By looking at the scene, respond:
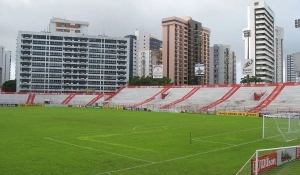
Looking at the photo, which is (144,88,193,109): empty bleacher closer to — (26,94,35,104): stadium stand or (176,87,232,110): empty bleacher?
(176,87,232,110): empty bleacher

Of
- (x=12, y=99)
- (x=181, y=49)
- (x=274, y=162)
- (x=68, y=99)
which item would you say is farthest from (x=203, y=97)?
(x=181, y=49)

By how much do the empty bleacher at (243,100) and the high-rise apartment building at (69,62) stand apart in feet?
297

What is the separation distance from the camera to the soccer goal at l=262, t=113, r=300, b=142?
91.8 feet

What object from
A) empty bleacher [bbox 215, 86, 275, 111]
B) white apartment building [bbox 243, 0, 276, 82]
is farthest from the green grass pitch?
white apartment building [bbox 243, 0, 276, 82]

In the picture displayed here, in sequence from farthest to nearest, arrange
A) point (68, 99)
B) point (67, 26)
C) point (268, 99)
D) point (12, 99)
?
1. point (67, 26)
2. point (68, 99)
3. point (12, 99)
4. point (268, 99)

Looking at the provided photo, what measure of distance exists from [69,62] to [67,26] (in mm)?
23578

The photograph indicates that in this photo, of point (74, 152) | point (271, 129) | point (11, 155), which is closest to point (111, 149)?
point (74, 152)

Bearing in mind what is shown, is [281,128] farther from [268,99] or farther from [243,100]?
[243,100]

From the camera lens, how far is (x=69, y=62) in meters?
153

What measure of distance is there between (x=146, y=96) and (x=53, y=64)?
75.8 m

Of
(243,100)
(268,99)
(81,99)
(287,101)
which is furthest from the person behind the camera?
(81,99)

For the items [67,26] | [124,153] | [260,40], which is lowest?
[124,153]

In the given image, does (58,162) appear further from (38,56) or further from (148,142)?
A: (38,56)

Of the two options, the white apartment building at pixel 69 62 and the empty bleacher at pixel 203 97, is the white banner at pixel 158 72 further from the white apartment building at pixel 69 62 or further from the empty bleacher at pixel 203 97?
the white apartment building at pixel 69 62
